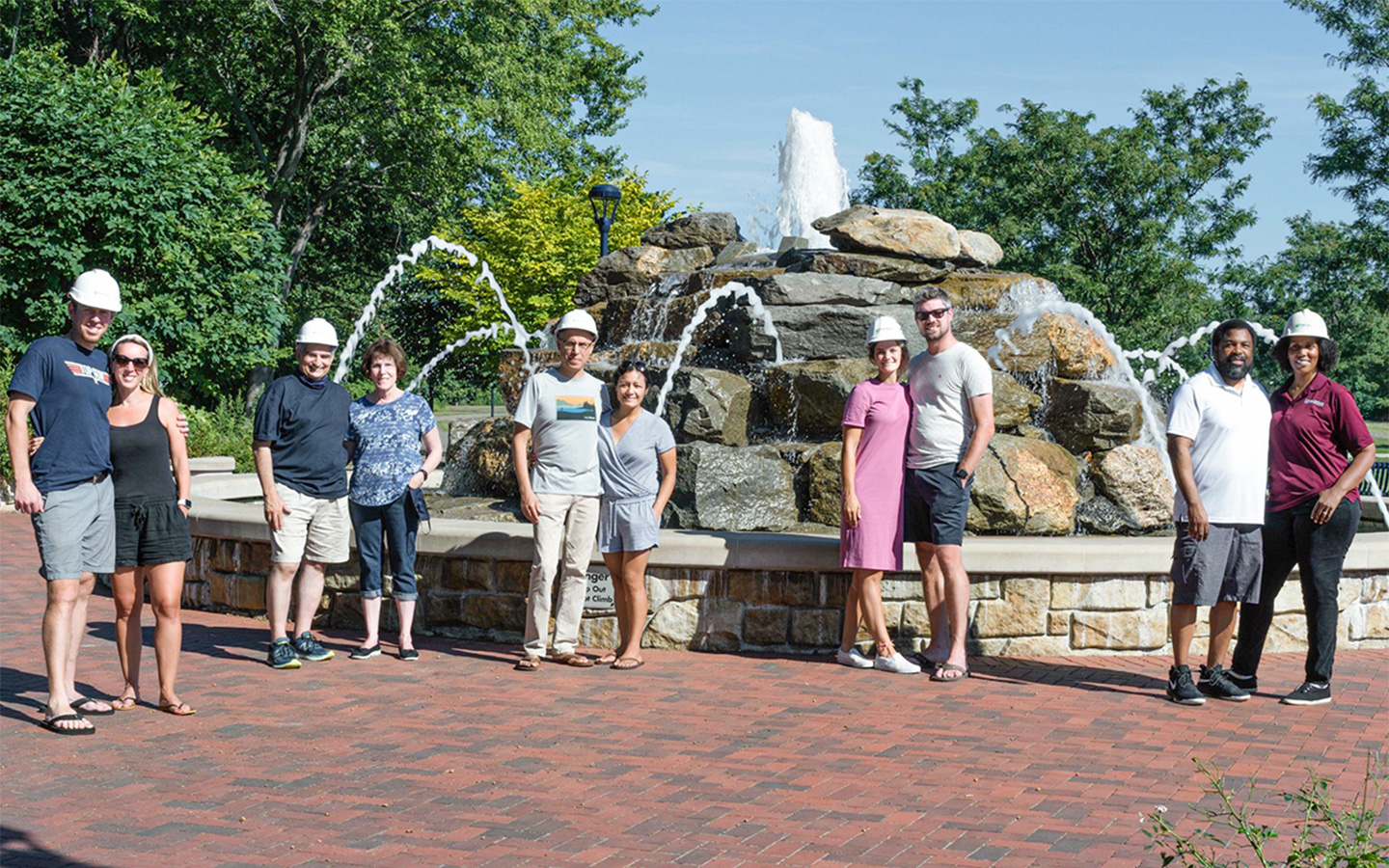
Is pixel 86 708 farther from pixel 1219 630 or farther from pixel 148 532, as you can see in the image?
pixel 1219 630

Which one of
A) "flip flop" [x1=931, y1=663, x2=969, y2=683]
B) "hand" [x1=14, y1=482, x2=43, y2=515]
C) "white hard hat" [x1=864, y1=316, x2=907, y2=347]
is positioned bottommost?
"flip flop" [x1=931, y1=663, x2=969, y2=683]

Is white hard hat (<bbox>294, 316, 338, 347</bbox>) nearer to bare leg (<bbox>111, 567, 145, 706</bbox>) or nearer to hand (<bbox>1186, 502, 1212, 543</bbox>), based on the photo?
bare leg (<bbox>111, 567, 145, 706</bbox>)

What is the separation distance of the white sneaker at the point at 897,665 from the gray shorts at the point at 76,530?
383cm

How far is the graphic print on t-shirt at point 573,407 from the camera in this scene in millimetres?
7184

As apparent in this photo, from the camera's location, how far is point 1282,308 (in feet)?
141

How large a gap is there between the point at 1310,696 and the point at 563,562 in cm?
377

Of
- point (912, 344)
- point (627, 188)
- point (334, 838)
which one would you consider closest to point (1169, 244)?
→ point (627, 188)

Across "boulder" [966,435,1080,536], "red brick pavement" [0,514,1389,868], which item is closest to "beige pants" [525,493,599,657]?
"red brick pavement" [0,514,1389,868]

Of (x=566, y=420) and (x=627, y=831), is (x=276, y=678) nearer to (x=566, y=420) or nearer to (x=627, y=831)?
(x=566, y=420)

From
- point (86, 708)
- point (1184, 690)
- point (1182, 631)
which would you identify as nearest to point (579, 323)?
point (86, 708)

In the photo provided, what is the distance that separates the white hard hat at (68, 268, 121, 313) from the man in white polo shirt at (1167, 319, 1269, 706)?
4.83 metres

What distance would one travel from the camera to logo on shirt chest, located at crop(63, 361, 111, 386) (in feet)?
18.9

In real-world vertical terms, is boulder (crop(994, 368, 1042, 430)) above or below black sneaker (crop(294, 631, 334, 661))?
above

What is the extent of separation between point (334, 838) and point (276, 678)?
2756mm
